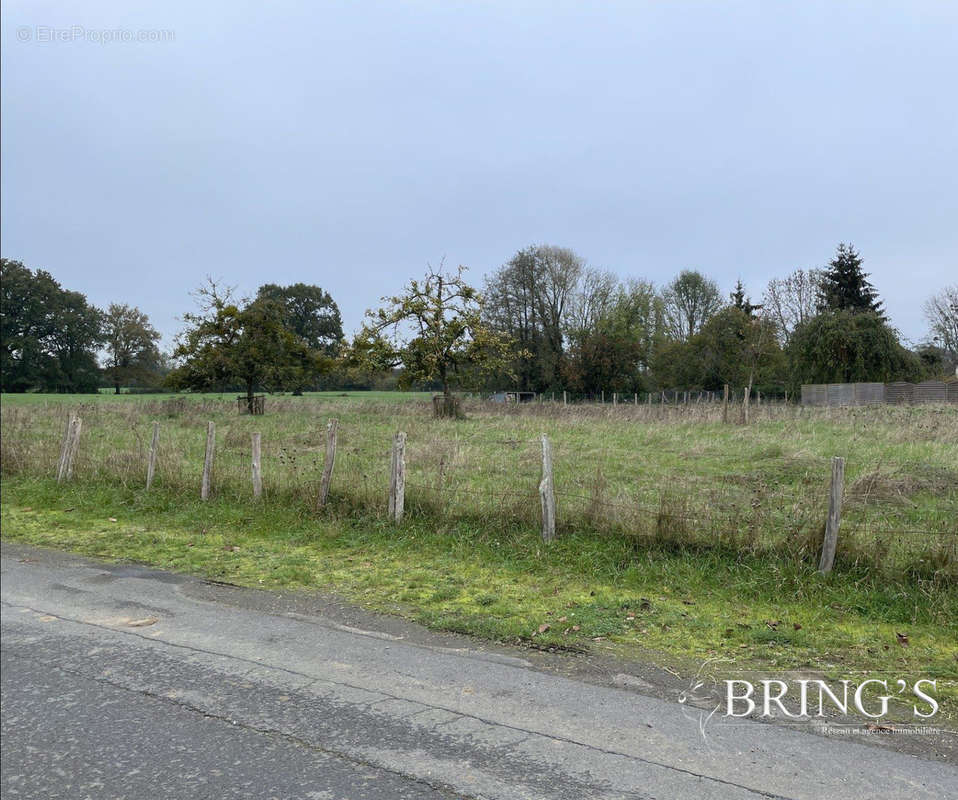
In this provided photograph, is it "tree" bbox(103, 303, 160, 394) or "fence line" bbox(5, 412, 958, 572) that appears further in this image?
"tree" bbox(103, 303, 160, 394)

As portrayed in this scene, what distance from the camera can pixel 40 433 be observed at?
2100cm

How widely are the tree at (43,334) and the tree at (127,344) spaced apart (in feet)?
7.17

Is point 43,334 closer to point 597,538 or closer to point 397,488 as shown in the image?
point 397,488

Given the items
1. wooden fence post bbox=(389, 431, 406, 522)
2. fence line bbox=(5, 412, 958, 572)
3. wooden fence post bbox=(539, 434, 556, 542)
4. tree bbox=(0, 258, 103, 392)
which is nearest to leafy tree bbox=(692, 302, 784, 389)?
fence line bbox=(5, 412, 958, 572)

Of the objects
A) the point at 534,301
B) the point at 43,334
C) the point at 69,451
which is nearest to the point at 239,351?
the point at 69,451

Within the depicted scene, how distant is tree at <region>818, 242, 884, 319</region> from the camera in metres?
54.5

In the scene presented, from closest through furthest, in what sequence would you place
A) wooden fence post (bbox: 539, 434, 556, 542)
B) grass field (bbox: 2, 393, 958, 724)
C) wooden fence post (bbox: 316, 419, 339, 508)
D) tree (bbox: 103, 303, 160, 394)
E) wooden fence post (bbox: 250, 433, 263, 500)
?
grass field (bbox: 2, 393, 958, 724) < wooden fence post (bbox: 539, 434, 556, 542) < wooden fence post (bbox: 316, 419, 339, 508) < wooden fence post (bbox: 250, 433, 263, 500) < tree (bbox: 103, 303, 160, 394)

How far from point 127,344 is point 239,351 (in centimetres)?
4712

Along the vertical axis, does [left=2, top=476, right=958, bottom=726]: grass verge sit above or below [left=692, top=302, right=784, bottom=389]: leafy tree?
below

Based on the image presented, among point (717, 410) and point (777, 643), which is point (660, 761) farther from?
point (717, 410)

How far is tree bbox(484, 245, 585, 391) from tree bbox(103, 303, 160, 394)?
3858 cm

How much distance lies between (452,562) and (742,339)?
166ft

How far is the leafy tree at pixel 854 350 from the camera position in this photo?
47344 millimetres

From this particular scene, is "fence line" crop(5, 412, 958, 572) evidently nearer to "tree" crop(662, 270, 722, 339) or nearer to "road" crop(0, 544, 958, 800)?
"road" crop(0, 544, 958, 800)
